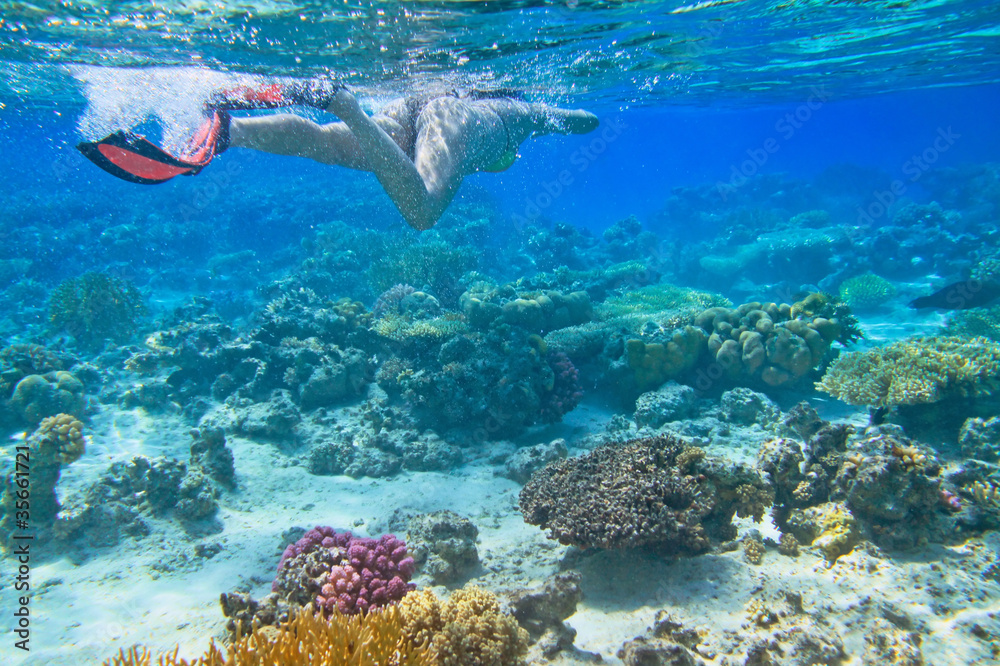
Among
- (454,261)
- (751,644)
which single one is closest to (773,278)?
(454,261)

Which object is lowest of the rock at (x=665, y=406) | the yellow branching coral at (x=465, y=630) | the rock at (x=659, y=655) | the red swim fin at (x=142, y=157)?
the rock at (x=659, y=655)

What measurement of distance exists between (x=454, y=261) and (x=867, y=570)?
11.3 metres

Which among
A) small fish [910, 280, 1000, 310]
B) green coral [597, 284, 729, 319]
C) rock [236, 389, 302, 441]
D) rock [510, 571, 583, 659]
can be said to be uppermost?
green coral [597, 284, 729, 319]

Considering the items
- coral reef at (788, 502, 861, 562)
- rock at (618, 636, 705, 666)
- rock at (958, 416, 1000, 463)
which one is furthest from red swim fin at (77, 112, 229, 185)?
rock at (958, 416, 1000, 463)

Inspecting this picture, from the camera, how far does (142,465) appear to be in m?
5.66

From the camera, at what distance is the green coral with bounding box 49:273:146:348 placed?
37.7ft

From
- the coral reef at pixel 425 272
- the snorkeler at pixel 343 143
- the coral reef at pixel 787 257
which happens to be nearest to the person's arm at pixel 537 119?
the snorkeler at pixel 343 143

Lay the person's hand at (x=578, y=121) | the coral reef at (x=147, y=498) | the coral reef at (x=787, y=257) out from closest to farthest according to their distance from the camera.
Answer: the coral reef at (x=147, y=498)
the person's hand at (x=578, y=121)
the coral reef at (x=787, y=257)

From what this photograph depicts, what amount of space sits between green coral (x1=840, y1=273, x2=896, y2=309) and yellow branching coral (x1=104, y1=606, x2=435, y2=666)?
15.7 metres

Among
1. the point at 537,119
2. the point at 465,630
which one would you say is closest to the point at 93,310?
the point at 537,119

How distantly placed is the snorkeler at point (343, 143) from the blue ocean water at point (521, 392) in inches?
32.7

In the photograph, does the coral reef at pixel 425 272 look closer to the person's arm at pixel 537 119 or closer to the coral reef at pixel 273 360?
the coral reef at pixel 273 360

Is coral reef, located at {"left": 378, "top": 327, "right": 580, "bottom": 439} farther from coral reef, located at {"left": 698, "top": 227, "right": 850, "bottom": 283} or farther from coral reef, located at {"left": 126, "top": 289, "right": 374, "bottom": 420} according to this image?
coral reef, located at {"left": 698, "top": 227, "right": 850, "bottom": 283}

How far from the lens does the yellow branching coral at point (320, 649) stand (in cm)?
223
